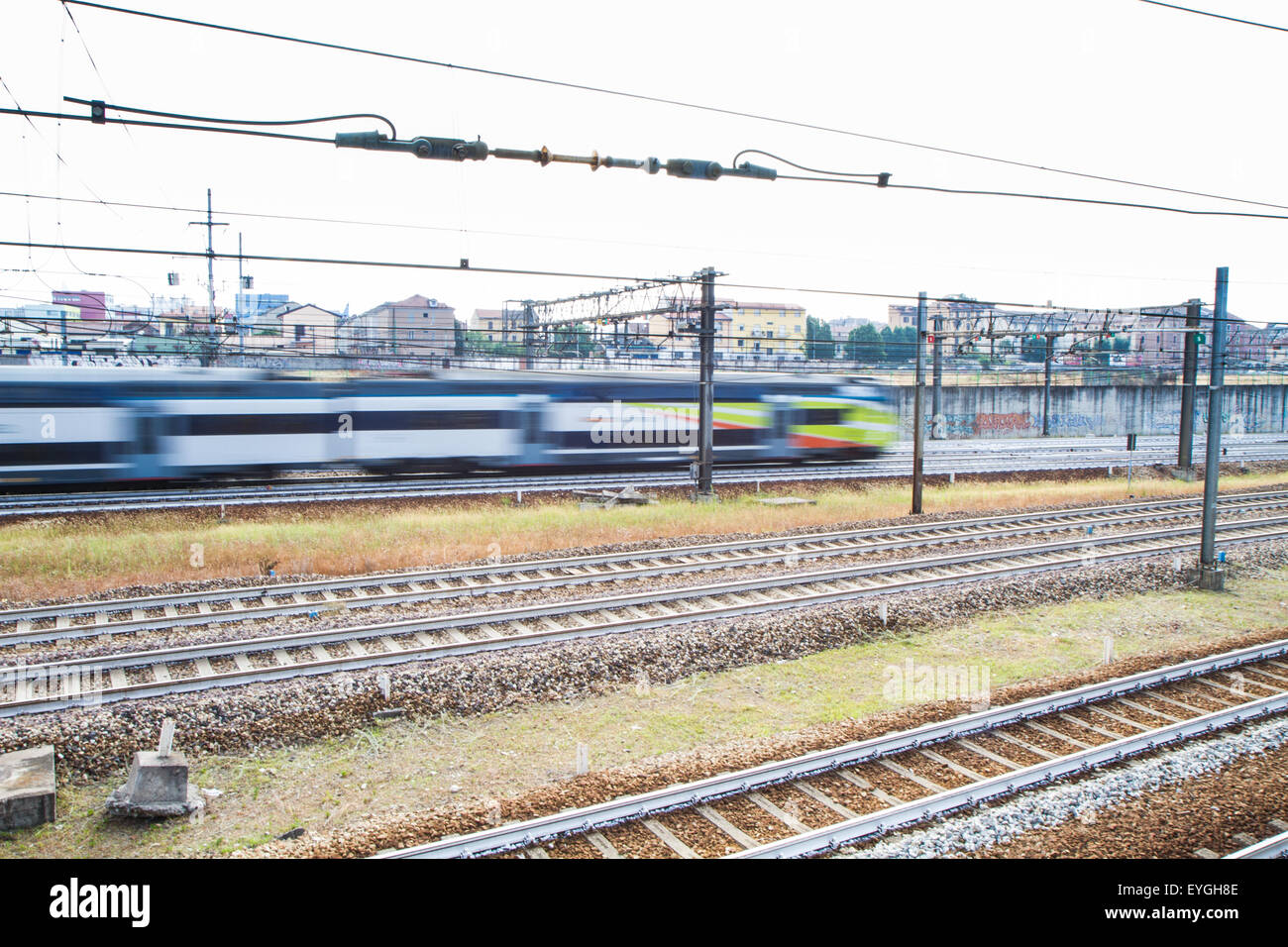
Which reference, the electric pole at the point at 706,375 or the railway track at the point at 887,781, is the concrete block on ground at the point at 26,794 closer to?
the railway track at the point at 887,781

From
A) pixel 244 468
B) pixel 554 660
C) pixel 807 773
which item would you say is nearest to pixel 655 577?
pixel 554 660

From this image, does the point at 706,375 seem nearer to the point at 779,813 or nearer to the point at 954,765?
the point at 954,765

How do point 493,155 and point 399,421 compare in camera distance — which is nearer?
point 493,155

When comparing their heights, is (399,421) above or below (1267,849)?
above

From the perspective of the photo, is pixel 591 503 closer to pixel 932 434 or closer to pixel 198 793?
pixel 198 793

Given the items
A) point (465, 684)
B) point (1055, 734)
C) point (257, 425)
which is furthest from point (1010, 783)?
point (257, 425)

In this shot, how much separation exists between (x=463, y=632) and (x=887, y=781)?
5642 millimetres

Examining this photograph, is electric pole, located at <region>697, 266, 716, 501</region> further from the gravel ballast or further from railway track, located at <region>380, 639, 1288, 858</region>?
railway track, located at <region>380, 639, 1288, 858</region>

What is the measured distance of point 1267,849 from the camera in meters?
5.39

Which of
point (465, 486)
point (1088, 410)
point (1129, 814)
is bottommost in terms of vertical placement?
point (1129, 814)

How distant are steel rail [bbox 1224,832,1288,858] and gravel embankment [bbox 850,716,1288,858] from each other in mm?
232

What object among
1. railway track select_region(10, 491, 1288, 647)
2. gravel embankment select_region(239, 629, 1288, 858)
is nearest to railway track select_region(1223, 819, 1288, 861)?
gravel embankment select_region(239, 629, 1288, 858)

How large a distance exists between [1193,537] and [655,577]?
12.1 metres

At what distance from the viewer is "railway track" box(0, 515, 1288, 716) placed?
8391mm
